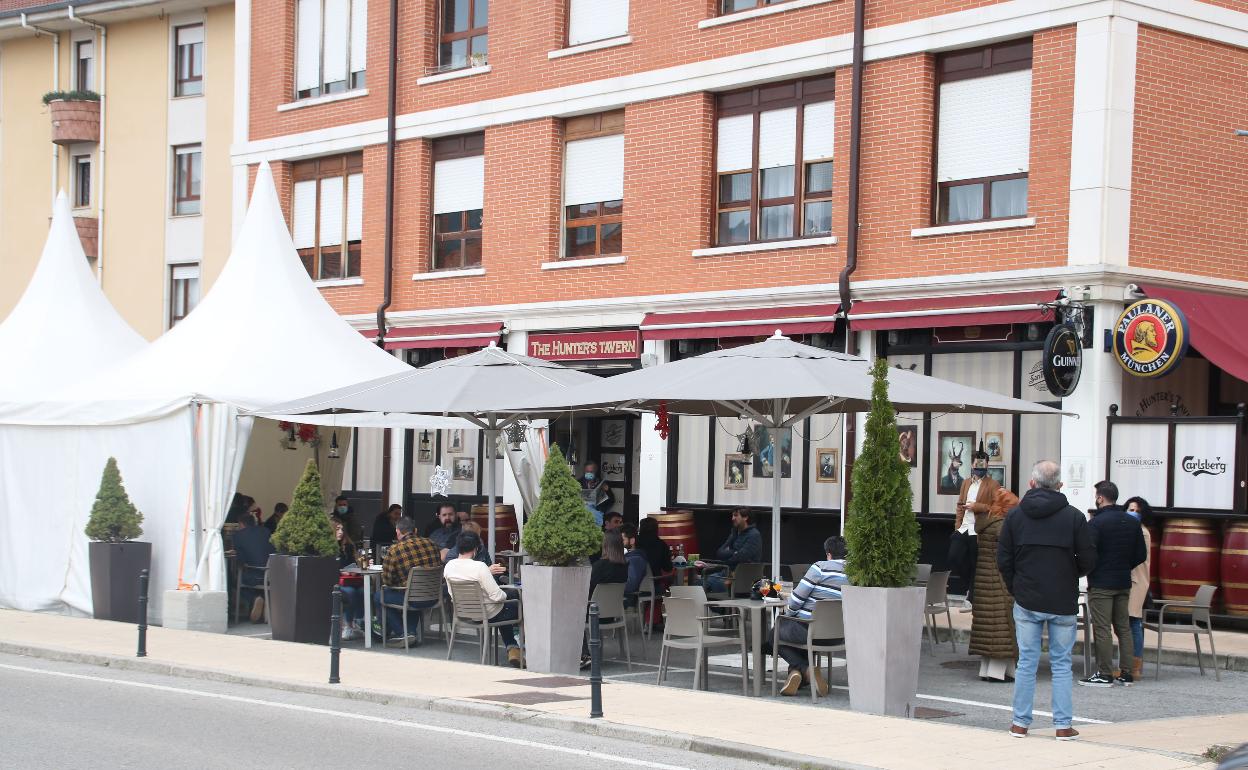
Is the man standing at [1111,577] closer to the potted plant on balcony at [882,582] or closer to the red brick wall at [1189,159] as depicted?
the potted plant on balcony at [882,582]

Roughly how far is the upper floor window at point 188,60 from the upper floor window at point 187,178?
1.21m

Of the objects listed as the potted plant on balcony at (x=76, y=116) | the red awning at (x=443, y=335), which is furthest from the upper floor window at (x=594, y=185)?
the potted plant on balcony at (x=76, y=116)

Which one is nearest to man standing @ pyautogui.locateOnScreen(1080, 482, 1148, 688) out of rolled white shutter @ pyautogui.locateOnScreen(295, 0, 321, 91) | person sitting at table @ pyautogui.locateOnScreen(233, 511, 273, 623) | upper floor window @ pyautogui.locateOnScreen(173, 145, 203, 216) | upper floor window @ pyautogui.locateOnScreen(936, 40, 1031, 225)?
upper floor window @ pyautogui.locateOnScreen(936, 40, 1031, 225)

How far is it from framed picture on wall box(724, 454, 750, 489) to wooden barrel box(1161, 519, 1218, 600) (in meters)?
6.76

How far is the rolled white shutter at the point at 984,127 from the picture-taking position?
20.2 metres

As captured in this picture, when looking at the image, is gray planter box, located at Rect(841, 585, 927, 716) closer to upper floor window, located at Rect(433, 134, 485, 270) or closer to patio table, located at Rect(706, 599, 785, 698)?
patio table, located at Rect(706, 599, 785, 698)

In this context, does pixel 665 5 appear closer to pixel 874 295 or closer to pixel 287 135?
pixel 874 295

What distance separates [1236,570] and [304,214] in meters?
18.3

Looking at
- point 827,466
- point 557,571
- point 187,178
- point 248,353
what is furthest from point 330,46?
point 557,571

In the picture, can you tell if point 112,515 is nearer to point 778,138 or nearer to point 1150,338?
point 778,138

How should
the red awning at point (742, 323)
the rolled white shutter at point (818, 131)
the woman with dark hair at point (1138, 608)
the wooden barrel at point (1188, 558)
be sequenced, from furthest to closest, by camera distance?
the rolled white shutter at point (818, 131) → the red awning at point (742, 323) → the wooden barrel at point (1188, 558) → the woman with dark hair at point (1138, 608)

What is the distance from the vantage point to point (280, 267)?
21.6 meters

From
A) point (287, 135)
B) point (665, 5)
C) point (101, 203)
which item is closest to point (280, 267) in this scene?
point (665, 5)

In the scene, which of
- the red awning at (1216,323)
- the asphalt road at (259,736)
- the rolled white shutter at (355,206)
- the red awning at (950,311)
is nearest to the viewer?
the asphalt road at (259,736)
